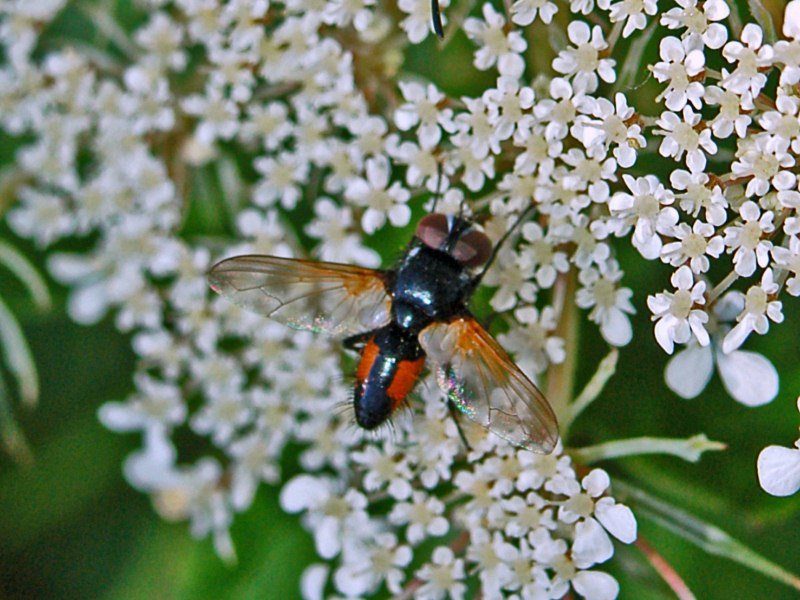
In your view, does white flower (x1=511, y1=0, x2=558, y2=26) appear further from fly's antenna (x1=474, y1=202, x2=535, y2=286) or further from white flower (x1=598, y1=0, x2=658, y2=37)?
fly's antenna (x1=474, y1=202, x2=535, y2=286)

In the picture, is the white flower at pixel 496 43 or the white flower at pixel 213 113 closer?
the white flower at pixel 496 43

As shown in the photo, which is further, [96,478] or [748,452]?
[96,478]

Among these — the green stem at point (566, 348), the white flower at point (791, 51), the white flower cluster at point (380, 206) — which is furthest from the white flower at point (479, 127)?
the white flower at point (791, 51)

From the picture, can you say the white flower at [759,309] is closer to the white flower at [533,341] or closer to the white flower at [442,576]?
the white flower at [533,341]

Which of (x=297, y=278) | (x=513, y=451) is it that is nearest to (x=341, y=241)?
(x=297, y=278)

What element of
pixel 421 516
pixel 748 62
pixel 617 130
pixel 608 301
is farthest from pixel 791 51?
pixel 421 516

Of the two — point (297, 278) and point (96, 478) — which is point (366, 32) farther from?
point (96, 478)
